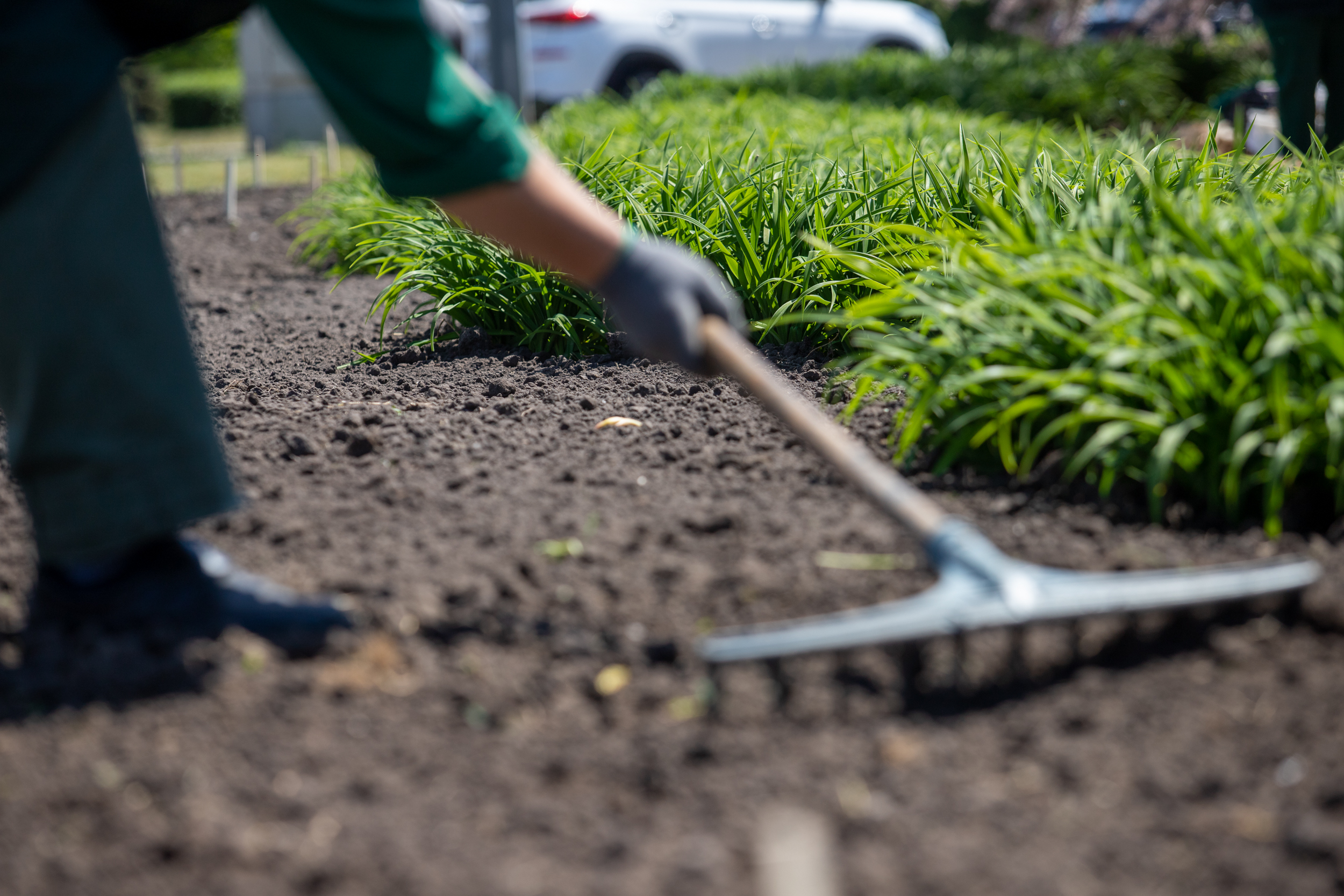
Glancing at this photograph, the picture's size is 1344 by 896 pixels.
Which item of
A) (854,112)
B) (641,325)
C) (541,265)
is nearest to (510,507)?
(641,325)

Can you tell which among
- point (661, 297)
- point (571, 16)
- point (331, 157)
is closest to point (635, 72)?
point (571, 16)

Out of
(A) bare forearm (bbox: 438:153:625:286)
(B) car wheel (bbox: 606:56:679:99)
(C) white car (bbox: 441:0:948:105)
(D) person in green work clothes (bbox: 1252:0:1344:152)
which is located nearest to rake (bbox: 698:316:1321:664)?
(A) bare forearm (bbox: 438:153:625:286)

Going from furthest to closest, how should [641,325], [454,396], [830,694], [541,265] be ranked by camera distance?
[541,265]
[454,396]
[641,325]
[830,694]

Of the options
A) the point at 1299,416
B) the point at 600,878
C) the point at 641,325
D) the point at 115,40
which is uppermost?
the point at 115,40

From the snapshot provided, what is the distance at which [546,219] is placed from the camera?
1.51 m

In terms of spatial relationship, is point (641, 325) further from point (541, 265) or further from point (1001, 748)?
point (541, 265)

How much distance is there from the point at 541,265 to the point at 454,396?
0.52 m

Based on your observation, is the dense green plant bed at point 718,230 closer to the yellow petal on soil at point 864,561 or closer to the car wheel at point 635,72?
the yellow petal on soil at point 864,561

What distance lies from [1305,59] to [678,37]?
5957mm

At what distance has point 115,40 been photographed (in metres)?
1.50

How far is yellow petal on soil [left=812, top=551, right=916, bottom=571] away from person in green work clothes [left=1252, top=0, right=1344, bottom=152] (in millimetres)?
3423

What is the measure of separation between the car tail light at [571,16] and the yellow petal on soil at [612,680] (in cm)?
815

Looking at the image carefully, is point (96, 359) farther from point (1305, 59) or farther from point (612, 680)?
point (1305, 59)

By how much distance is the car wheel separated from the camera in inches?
359
